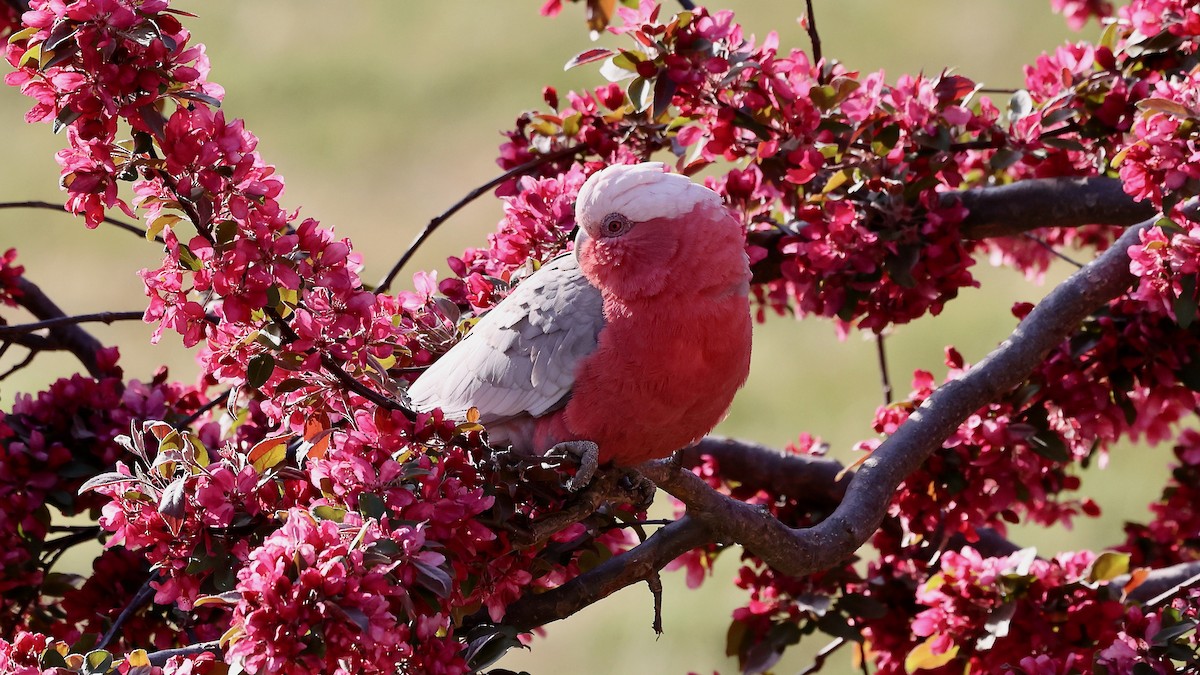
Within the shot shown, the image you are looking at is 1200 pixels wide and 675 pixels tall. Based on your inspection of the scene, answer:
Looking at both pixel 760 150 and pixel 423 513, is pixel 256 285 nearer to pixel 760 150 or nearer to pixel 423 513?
pixel 423 513

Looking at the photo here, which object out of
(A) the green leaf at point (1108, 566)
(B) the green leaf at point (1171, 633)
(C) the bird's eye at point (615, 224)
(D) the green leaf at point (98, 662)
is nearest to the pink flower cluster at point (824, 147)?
(C) the bird's eye at point (615, 224)

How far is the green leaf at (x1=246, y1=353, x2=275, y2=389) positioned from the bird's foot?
1.37 ft

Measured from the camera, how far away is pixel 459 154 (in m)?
7.06

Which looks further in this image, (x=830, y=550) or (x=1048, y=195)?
(x=1048, y=195)

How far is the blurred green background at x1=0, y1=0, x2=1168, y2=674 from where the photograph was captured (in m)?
5.42

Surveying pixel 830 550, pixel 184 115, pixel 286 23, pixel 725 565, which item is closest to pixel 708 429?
pixel 830 550

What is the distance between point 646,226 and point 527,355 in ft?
0.85

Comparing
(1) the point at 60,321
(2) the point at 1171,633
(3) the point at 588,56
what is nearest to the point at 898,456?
(2) the point at 1171,633

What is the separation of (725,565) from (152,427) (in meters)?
3.79

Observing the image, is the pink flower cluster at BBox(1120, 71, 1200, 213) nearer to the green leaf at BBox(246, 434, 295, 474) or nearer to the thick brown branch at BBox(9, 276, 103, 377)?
the green leaf at BBox(246, 434, 295, 474)

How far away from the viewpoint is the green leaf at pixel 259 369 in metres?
1.52

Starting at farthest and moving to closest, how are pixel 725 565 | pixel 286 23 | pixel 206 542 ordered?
pixel 286 23, pixel 725 565, pixel 206 542

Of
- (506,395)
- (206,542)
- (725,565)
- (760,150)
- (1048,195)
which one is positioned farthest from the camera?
(725,565)

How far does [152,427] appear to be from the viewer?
1.58 m
